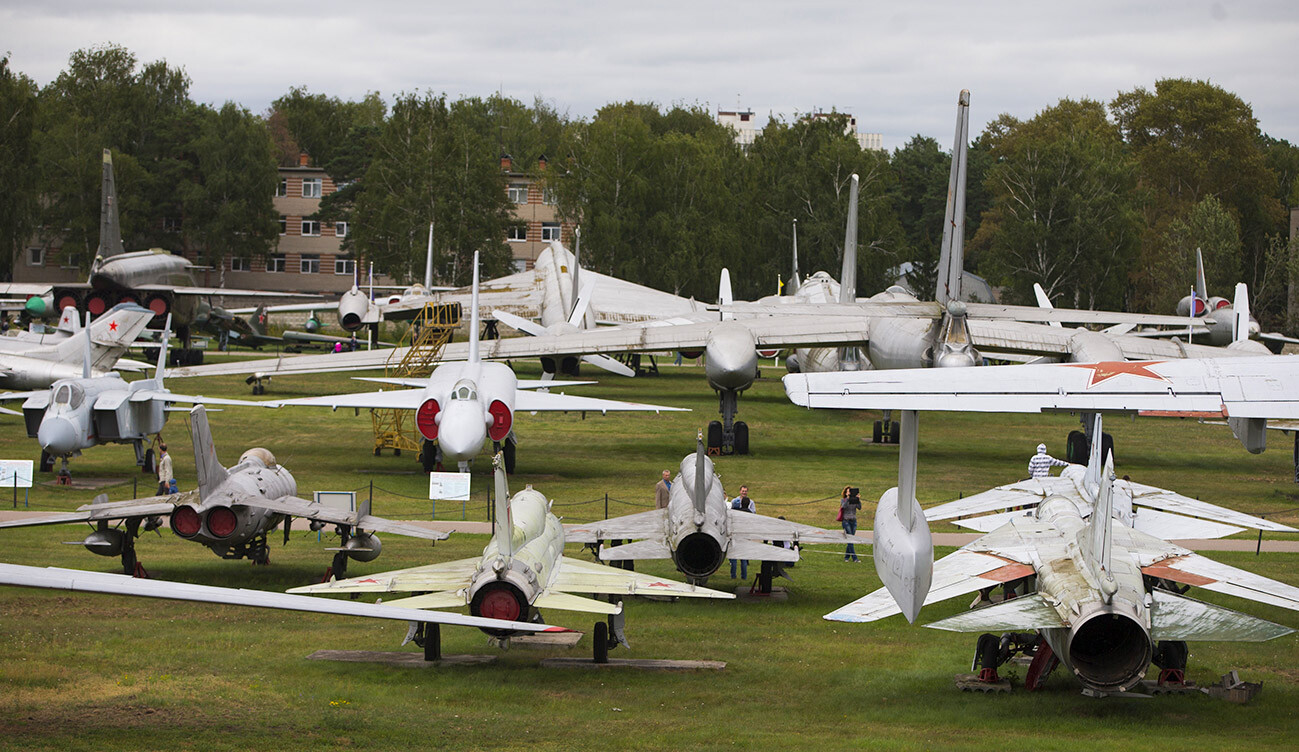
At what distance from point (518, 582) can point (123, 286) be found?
145 ft

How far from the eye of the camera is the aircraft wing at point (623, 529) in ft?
55.7

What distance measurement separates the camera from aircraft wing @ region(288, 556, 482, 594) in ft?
43.0

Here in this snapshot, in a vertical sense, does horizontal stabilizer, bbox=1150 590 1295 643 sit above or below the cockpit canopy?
below

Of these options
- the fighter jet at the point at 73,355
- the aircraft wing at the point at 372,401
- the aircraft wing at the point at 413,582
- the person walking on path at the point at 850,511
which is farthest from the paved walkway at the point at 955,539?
the fighter jet at the point at 73,355

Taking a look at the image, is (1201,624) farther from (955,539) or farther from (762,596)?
(955,539)

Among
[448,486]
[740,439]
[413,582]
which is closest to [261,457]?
[448,486]

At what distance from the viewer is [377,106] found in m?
134

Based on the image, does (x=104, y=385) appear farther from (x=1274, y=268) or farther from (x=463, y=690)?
(x=1274, y=268)

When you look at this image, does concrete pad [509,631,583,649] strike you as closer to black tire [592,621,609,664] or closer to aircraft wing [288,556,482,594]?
black tire [592,621,609,664]

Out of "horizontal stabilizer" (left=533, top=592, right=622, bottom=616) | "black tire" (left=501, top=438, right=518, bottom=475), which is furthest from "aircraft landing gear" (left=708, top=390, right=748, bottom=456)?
"horizontal stabilizer" (left=533, top=592, right=622, bottom=616)

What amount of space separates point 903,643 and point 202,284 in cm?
8297

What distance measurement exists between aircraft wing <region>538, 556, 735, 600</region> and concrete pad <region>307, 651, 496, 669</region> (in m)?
1.12

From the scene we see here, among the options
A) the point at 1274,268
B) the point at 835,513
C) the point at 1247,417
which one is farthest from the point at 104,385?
the point at 1274,268

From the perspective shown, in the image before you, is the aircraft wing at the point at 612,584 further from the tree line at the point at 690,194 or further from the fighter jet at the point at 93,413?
the tree line at the point at 690,194
